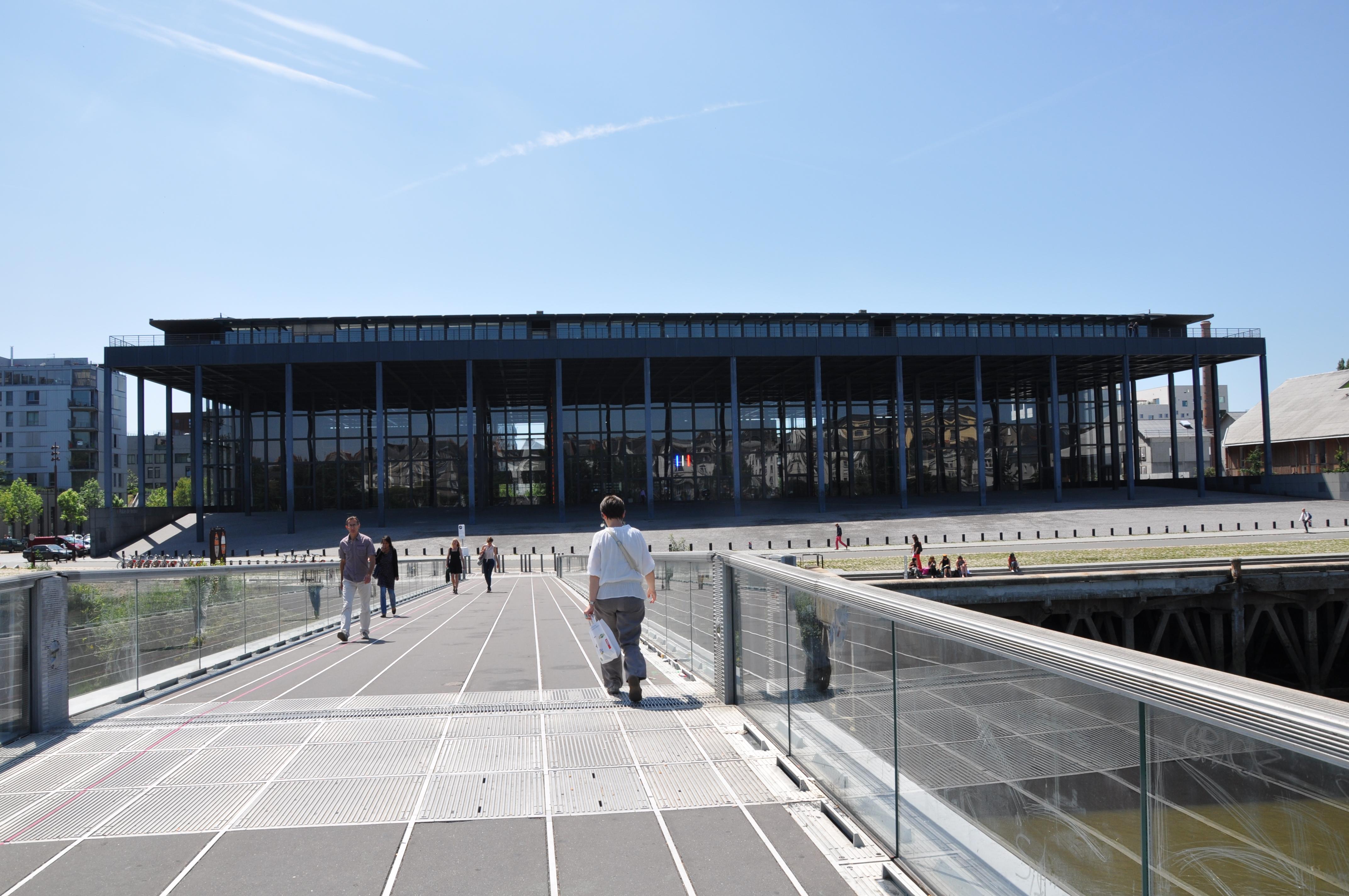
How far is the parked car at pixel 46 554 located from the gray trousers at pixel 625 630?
50850 millimetres

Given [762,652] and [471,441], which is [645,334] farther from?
[762,652]

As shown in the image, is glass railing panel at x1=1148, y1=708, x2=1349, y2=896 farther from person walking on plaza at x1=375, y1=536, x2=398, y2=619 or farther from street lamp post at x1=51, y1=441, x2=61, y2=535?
street lamp post at x1=51, y1=441, x2=61, y2=535

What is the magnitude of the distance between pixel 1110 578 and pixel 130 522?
50.2m

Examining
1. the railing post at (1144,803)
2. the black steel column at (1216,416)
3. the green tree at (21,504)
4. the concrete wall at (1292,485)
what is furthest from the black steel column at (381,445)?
the black steel column at (1216,416)

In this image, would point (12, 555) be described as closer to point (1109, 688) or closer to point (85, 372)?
point (85, 372)

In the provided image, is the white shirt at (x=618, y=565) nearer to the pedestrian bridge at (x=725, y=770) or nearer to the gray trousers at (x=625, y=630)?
the gray trousers at (x=625, y=630)

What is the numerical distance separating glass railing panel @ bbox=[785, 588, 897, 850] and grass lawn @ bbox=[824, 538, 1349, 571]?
21695mm

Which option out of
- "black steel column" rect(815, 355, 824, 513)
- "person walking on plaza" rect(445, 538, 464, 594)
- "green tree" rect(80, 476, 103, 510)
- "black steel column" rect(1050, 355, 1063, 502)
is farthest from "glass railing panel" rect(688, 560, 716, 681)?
"green tree" rect(80, 476, 103, 510)

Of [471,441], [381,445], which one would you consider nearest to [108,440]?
[381,445]

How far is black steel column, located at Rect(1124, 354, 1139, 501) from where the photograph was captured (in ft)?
182

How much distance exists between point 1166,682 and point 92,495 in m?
96.4

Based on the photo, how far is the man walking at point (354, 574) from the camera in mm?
12898

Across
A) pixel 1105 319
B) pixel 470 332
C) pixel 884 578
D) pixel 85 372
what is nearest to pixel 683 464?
pixel 470 332

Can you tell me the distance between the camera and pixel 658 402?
66.1 meters
